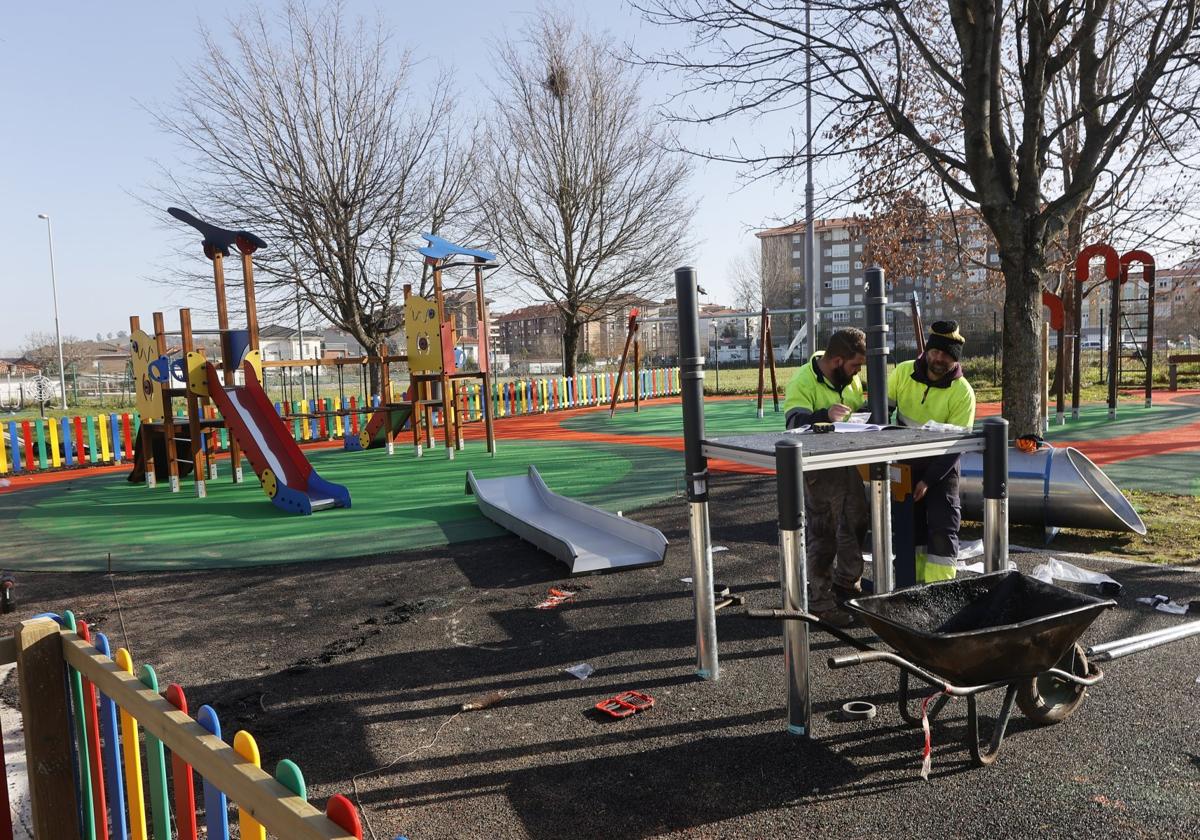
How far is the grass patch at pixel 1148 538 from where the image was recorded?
6719 millimetres

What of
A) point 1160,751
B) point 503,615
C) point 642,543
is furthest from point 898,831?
point 642,543

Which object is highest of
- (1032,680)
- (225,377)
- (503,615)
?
(225,377)

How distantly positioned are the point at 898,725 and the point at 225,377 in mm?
11209

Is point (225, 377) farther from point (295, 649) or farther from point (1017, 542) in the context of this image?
point (1017, 542)

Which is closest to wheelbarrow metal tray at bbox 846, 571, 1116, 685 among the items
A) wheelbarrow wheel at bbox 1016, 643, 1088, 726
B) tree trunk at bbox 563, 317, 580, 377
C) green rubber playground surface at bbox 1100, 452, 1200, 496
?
wheelbarrow wheel at bbox 1016, 643, 1088, 726

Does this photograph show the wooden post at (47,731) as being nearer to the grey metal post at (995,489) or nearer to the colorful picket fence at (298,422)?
the grey metal post at (995,489)

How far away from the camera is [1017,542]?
7.38 metres

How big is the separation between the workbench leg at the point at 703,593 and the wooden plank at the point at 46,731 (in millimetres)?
2888

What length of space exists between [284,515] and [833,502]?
7.20m

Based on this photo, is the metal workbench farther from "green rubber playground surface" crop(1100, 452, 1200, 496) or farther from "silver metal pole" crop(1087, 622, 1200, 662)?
"green rubber playground surface" crop(1100, 452, 1200, 496)

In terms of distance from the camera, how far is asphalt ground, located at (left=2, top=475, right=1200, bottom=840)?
3143mm

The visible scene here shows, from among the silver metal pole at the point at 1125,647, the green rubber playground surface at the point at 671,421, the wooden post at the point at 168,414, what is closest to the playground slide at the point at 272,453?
the wooden post at the point at 168,414

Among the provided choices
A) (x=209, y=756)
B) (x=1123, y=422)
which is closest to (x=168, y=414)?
(x=209, y=756)

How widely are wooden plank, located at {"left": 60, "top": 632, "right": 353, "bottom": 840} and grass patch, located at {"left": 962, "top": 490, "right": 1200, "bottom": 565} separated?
6.97 metres
